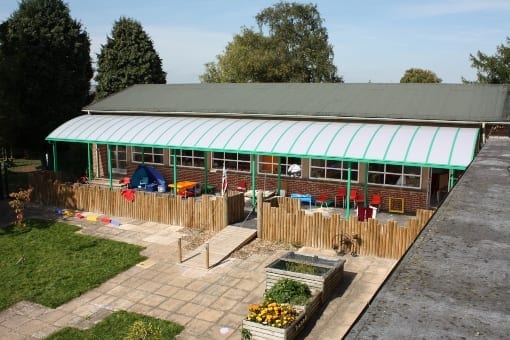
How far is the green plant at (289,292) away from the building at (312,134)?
673 cm

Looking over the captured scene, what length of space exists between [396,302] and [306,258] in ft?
32.7

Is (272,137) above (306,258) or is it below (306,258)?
above

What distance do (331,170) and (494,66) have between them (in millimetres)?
20272

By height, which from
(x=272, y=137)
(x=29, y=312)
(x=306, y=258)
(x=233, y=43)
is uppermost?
(x=233, y=43)

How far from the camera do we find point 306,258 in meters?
12.8

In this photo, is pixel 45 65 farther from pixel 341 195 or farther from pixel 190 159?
pixel 341 195

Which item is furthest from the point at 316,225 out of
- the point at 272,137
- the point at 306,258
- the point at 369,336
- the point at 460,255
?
the point at 369,336

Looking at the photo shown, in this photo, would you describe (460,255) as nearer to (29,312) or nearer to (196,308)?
(196,308)

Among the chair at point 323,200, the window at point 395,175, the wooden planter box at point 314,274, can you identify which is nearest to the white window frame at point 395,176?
the window at point 395,175

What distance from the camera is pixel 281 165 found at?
2247cm

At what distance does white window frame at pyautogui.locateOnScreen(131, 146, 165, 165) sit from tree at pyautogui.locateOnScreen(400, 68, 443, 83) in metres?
48.8

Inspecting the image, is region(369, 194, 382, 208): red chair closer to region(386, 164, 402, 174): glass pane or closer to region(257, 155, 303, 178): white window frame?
region(386, 164, 402, 174): glass pane

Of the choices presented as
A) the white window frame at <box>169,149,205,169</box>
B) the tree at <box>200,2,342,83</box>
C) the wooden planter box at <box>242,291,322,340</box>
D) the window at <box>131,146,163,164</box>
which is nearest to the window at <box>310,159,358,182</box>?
the white window frame at <box>169,149,205,169</box>

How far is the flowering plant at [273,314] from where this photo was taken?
376 inches
